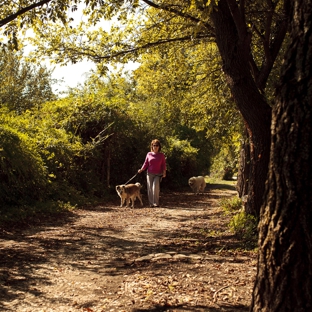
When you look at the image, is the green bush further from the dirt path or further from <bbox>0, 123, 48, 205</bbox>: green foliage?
<bbox>0, 123, 48, 205</bbox>: green foliage

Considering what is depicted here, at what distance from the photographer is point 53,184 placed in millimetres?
12141

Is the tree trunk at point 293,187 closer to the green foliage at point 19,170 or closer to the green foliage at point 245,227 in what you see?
the green foliage at point 245,227

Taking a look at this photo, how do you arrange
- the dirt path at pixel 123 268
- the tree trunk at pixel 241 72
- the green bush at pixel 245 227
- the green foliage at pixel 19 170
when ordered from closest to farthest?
1. the dirt path at pixel 123 268
2. the tree trunk at pixel 241 72
3. the green bush at pixel 245 227
4. the green foliage at pixel 19 170

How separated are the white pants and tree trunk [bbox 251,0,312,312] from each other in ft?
33.3

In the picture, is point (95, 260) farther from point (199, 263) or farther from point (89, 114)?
point (89, 114)

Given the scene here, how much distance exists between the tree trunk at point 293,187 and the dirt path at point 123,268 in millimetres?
1338

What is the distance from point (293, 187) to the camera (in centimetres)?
298

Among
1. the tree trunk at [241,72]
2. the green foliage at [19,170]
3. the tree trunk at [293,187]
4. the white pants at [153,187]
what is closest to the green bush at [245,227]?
the tree trunk at [241,72]

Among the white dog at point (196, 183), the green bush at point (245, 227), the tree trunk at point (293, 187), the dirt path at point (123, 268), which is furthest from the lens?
the white dog at point (196, 183)

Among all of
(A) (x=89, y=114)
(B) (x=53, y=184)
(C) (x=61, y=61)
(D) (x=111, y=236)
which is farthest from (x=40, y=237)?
(A) (x=89, y=114)

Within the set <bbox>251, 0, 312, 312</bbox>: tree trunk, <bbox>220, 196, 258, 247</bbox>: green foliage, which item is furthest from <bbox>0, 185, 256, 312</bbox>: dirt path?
<bbox>251, 0, 312, 312</bbox>: tree trunk

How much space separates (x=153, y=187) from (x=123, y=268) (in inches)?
295

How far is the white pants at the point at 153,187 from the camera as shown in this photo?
43.5ft

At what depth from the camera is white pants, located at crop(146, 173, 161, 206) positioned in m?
13.2
